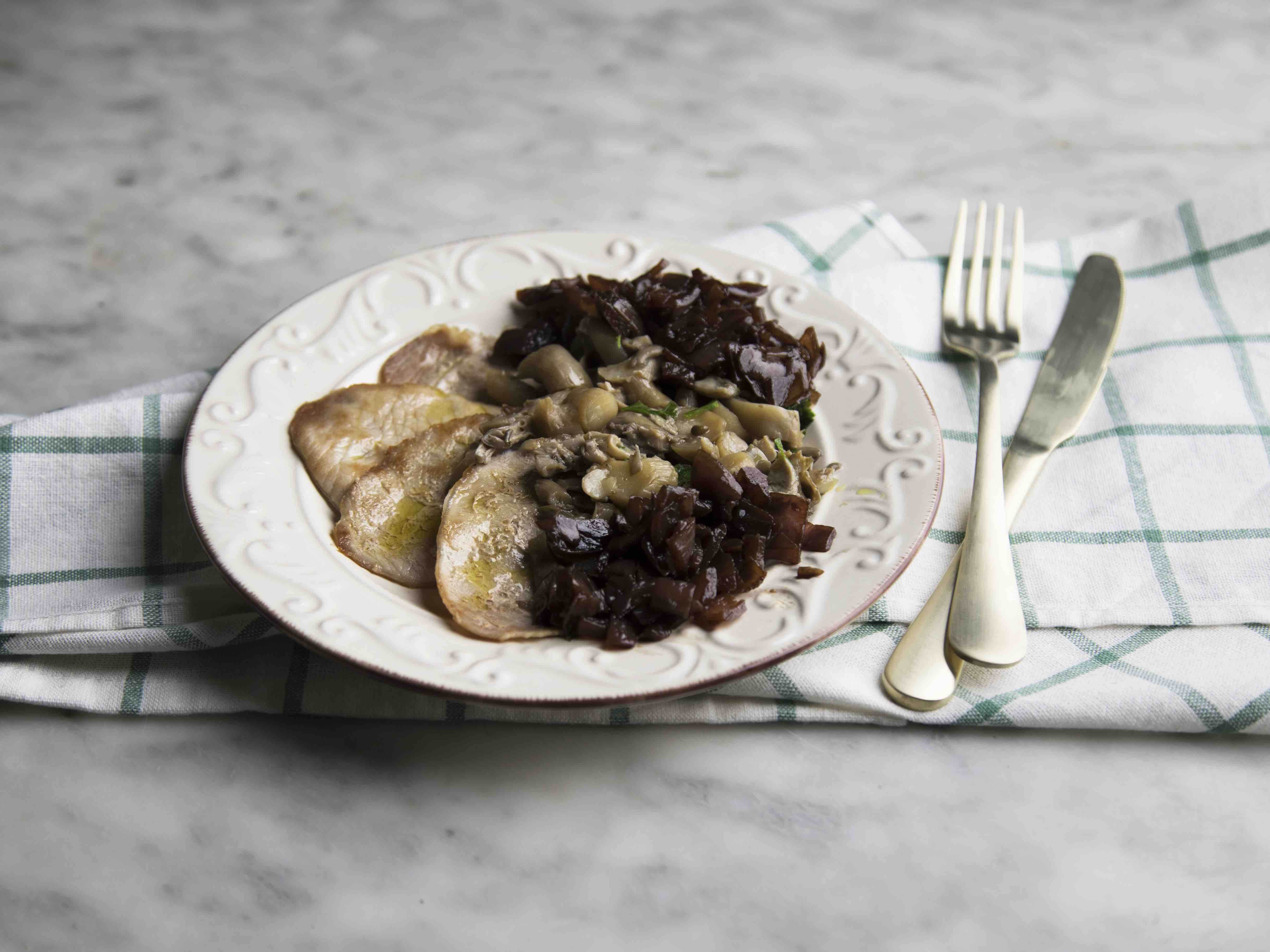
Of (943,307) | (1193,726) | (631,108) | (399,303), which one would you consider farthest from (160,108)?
(1193,726)

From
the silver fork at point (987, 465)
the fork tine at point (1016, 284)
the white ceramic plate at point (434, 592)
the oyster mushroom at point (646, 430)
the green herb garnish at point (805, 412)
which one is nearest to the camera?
the white ceramic plate at point (434, 592)

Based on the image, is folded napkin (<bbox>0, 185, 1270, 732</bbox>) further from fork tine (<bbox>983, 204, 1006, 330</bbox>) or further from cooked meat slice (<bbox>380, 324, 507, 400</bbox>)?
cooked meat slice (<bbox>380, 324, 507, 400</bbox>)

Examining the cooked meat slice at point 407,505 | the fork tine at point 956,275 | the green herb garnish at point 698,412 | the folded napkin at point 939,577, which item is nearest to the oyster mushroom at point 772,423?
the green herb garnish at point 698,412

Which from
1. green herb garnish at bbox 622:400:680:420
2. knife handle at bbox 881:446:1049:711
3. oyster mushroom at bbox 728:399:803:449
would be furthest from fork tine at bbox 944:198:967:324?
green herb garnish at bbox 622:400:680:420

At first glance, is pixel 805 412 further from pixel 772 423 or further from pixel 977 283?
pixel 977 283

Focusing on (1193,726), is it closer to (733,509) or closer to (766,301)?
(733,509)

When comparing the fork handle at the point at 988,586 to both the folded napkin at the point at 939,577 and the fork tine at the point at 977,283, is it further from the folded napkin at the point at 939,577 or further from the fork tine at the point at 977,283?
the fork tine at the point at 977,283
